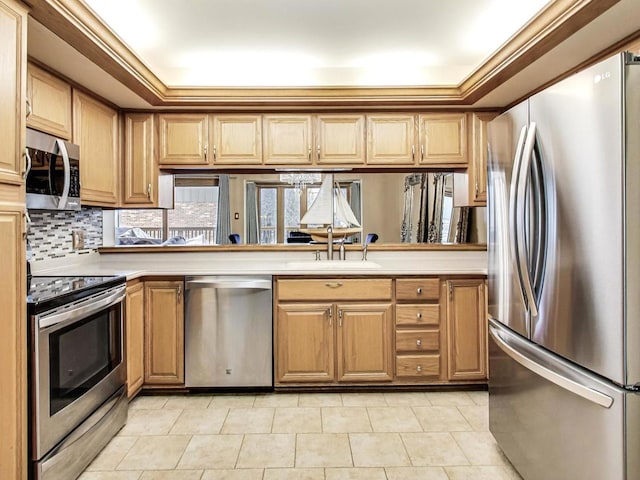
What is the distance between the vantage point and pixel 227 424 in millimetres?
2500

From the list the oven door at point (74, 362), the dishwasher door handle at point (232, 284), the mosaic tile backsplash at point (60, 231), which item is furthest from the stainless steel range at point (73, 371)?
the dishwasher door handle at point (232, 284)

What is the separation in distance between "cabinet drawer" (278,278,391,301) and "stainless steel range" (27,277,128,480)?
41.5 inches

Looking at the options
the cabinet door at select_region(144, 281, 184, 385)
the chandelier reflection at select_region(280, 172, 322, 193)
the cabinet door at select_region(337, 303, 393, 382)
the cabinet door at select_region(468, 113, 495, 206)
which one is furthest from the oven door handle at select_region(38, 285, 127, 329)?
the cabinet door at select_region(468, 113, 495, 206)

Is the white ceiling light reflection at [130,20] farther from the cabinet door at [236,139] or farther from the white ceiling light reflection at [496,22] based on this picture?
the white ceiling light reflection at [496,22]

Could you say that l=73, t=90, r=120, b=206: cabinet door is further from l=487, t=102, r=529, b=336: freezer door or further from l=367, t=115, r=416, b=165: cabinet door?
l=487, t=102, r=529, b=336: freezer door

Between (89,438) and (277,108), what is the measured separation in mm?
2380

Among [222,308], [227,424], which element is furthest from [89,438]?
[222,308]

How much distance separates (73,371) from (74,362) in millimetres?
40

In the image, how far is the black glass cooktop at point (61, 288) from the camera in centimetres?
175

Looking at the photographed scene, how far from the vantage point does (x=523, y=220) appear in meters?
1.63

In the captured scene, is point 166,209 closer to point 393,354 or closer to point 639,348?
point 393,354

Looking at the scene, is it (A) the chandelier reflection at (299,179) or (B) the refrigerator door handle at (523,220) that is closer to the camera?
(B) the refrigerator door handle at (523,220)

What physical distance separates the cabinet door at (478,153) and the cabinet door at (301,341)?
1.47 metres

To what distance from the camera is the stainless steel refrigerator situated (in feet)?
4.01
